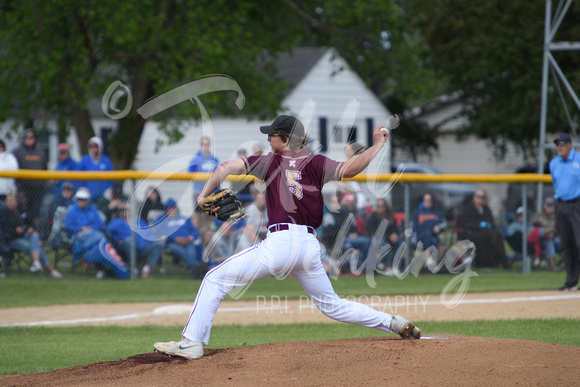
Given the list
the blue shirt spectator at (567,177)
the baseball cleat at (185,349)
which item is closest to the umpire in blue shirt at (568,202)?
the blue shirt spectator at (567,177)

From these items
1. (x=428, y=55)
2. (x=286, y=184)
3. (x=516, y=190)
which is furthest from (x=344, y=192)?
(x=428, y=55)

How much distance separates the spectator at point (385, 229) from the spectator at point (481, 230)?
1.32 metres

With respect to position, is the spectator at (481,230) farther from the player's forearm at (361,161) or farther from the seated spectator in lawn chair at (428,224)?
the player's forearm at (361,161)

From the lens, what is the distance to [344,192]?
42.5 ft

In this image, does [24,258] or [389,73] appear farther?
[389,73]

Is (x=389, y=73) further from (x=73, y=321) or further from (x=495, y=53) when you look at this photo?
(x=73, y=321)

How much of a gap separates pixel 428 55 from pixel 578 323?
23540 mm

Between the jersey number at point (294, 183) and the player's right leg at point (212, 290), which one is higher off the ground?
the jersey number at point (294, 183)

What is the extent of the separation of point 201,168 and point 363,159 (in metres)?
7.84

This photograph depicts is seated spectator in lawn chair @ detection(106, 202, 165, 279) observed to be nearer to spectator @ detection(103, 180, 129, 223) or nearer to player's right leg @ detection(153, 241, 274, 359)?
spectator @ detection(103, 180, 129, 223)

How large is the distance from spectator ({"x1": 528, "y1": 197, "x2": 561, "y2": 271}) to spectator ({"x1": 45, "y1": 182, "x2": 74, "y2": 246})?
906 centimetres

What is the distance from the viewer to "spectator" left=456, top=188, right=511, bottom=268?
13031 millimetres

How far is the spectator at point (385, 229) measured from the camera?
1263 centimetres

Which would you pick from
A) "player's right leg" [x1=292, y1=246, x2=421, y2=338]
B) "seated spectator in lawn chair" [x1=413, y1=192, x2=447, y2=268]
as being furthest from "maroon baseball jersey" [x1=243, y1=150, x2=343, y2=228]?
"seated spectator in lawn chair" [x1=413, y1=192, x2=447, y2=268]
